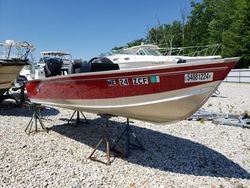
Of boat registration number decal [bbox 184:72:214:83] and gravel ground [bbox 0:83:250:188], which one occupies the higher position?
boat registration number decal [bbox 184:72:214:83]

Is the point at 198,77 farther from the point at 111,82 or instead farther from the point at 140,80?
the point at 111,82

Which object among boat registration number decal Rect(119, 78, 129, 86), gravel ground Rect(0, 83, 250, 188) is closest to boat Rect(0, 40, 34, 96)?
gravel ground Rect(0, 83, 250, 188)

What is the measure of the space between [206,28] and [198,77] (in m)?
44.2

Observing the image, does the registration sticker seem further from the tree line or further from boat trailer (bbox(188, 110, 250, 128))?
the tree line

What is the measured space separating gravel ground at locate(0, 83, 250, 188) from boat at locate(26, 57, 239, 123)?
2.77ft

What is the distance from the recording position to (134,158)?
4820 millimetres

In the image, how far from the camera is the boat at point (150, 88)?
3961 mm

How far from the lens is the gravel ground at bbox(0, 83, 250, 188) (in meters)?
3.96

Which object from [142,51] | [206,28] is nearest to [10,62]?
[142,51]

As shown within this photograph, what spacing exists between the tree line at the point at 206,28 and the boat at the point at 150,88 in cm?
2956

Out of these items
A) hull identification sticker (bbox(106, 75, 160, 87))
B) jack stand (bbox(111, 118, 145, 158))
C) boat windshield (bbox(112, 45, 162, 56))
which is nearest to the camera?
hull identification sticker (bbox(106, 75, 160, 87))

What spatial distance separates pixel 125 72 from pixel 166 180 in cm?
176

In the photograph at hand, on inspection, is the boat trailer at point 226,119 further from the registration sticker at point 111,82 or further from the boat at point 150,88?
the registration sticker at point 111,82

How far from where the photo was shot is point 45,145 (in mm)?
5297
